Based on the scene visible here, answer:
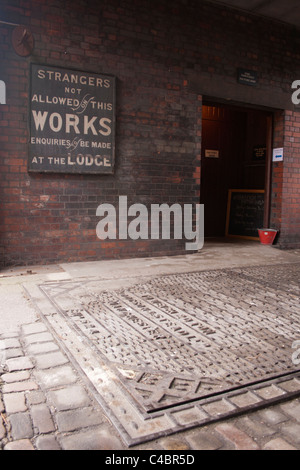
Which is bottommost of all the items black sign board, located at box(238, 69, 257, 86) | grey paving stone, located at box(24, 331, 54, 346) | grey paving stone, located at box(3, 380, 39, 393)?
grey paving stone, located at box(3, 380, 39, 393)

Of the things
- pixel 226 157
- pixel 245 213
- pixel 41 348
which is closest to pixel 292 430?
pixel 41 348

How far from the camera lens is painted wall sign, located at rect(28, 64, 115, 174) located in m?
4.57

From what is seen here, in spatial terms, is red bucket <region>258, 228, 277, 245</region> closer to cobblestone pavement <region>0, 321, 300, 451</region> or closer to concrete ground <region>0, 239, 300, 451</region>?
concrete ground <region>0, 239, 300, 451</region>

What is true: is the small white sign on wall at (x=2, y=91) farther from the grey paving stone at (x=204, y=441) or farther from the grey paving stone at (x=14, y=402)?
the grey paving stone at (x=204, y=441)

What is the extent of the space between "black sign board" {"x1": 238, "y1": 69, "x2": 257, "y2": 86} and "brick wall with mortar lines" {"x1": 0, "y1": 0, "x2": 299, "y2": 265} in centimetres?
11

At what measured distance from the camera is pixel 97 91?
489 centimetres

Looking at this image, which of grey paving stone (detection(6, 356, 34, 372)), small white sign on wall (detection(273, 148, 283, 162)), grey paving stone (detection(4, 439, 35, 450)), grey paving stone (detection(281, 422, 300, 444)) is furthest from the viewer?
small white sign on wall (detection(273, 148, 283, 162))

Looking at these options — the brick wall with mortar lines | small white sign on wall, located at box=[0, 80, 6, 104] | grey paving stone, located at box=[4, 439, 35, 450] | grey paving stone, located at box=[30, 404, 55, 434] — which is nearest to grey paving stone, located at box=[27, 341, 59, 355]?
grey paving stone, located at box=[30, 404, 55, 434]

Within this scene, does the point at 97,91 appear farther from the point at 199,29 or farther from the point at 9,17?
the point at 199,29

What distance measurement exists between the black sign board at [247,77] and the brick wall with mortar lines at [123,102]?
11 centimetres

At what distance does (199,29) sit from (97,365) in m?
5.16

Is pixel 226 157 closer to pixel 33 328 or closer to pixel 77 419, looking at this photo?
pixel 33 328

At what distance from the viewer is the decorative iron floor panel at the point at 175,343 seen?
182 centimetres

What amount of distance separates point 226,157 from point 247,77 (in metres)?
1.98
